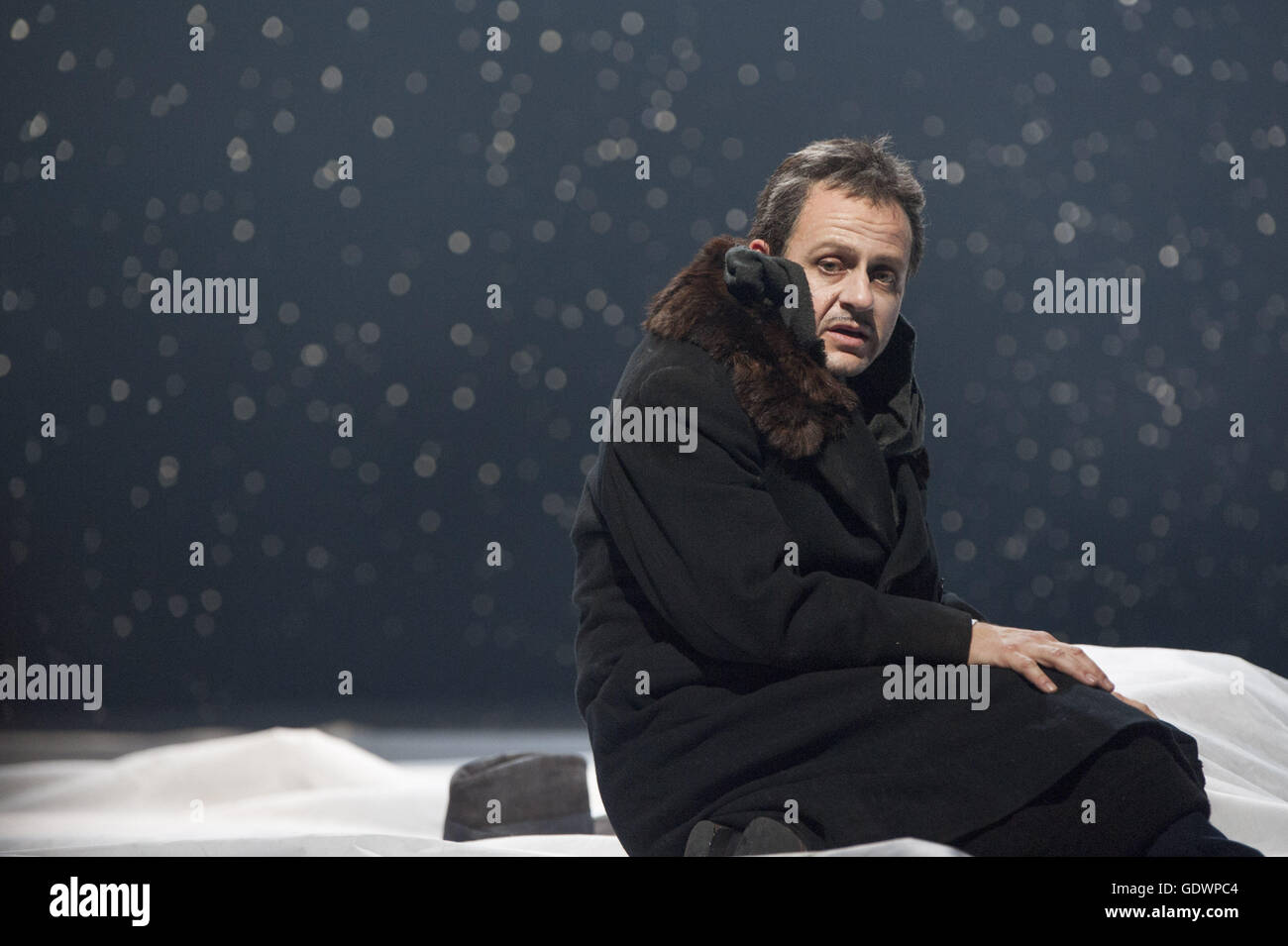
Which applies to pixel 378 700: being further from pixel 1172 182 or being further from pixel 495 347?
pixel 1172 182

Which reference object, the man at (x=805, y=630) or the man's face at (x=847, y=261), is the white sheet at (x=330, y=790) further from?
the man's face at (x=847, y=261)

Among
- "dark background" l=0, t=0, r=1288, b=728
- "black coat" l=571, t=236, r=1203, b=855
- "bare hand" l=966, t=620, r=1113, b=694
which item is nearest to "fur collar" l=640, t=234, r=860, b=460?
"black coat" l=571, t=236, r=1203, b=855

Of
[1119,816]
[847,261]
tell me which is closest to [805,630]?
[1119,816]

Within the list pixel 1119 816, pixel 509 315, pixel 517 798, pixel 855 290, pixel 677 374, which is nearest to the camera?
pixel 1119 816

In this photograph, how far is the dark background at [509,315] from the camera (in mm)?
2480

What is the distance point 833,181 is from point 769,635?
57 cm

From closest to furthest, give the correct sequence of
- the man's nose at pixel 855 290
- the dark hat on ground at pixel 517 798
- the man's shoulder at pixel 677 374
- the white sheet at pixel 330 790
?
1. the man's shoulder at pixel 677 374
2. the man's nose at pixel 855 290
3. the white sheet at pixel 330 790
4. the dark hat on ground at pixel 517 798

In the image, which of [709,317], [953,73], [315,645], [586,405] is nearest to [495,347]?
[586,405]

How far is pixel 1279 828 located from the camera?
157cm

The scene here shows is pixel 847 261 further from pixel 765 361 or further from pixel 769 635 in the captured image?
pixel 769 635

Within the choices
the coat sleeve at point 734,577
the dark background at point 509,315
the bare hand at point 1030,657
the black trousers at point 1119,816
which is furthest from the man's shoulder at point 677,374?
the dark background at point 509,315

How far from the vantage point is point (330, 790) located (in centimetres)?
226

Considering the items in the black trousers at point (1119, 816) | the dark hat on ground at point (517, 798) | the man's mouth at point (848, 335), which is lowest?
the dark hat on ground at point (517, 798)

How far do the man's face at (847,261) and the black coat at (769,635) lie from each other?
0.08 metres
